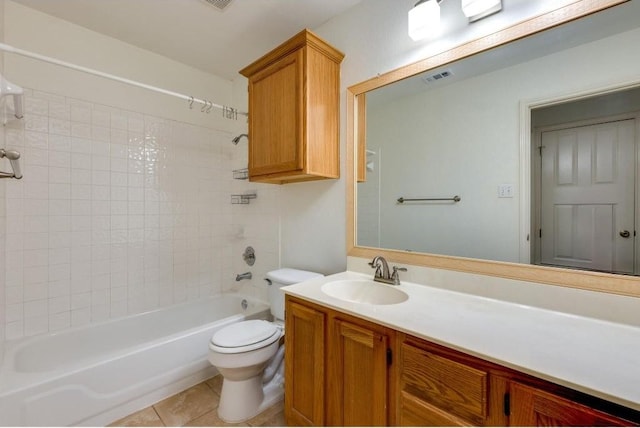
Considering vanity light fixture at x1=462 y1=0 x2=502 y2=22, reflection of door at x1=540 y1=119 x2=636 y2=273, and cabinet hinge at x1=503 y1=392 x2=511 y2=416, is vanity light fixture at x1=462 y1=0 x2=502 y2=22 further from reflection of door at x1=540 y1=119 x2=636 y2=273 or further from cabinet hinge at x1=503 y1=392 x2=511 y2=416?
cabinet hinge at x1=503 y1=392 x2=511 y2=416

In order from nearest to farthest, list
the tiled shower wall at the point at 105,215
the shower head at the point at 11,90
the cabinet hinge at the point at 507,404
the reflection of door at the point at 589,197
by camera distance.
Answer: the cabinet hinge at the point at 507,404 < the reflection of door at the point at 589,197 < the shower head at the point at 11,90 < the tiled shower wall at the point at 105,215

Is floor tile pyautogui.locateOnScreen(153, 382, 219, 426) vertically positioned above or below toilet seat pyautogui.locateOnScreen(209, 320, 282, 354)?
below

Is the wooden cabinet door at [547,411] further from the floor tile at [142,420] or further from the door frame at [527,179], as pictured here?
the floor tile at [142,420]

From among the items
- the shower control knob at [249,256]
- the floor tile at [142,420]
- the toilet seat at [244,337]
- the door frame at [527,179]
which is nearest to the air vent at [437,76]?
the door frame at [527,179]

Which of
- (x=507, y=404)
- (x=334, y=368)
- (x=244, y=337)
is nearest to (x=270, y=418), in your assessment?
(x=244, y=337)

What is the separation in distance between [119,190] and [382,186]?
2.07 m

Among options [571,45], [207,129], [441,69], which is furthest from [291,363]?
[207,129]

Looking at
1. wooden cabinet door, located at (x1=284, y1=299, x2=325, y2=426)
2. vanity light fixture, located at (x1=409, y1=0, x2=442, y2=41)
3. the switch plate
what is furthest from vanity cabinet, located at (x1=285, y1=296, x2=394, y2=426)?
vanity light fixture, located at (x1=409, y1=0, x2=442, y2=41)

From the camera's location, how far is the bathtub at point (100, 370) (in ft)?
4.53

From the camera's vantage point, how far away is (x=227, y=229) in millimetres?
2877

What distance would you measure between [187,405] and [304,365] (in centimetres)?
97

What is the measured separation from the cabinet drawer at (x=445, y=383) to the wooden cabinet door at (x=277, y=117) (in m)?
1.14

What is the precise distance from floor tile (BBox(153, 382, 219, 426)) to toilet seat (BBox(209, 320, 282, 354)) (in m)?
0.46

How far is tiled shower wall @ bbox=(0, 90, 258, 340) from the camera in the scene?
183 centimetres
